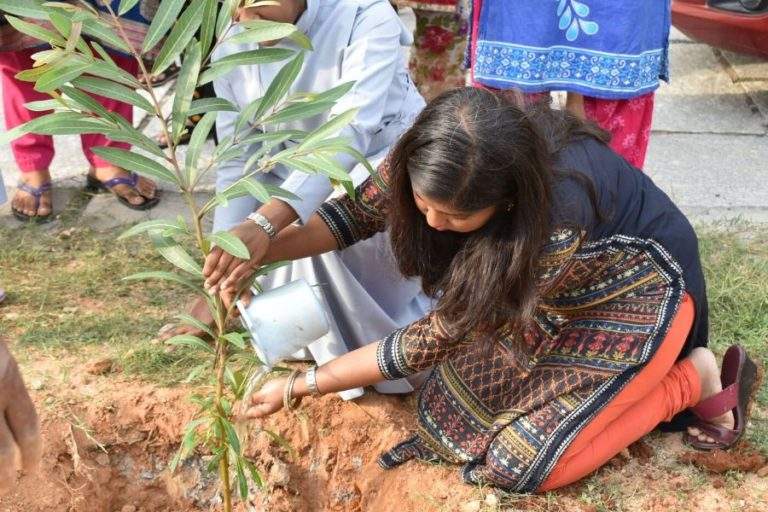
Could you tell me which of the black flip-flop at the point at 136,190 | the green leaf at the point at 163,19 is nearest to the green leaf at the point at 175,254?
the green leaf at the point at 163,19

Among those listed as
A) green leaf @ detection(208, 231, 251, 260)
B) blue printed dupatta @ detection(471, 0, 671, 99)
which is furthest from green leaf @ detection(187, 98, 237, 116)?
blue printed dupatta @ detection(471, 0, 671, 99)

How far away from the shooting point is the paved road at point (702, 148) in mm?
3908

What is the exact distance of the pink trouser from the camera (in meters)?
3.53

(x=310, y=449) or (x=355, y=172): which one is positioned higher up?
(x=355, y=172)

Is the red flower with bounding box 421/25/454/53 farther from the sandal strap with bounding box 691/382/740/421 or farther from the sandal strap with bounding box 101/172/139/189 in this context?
the sandal strap with bounding box 691/382/740/421

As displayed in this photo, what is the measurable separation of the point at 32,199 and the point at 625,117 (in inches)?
88.3

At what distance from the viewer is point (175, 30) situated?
1.89 metres

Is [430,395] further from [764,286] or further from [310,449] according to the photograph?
Result: [764,286]

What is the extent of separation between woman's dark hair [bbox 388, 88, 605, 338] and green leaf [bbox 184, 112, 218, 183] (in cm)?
41

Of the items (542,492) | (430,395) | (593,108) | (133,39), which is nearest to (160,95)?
(133,39)

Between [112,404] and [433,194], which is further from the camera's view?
[112,404]

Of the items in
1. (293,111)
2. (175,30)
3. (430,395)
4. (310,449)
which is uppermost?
(175,30)

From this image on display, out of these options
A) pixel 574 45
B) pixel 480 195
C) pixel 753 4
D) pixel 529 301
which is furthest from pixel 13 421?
pixel 753 4

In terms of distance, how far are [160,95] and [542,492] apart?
3.15 meters
